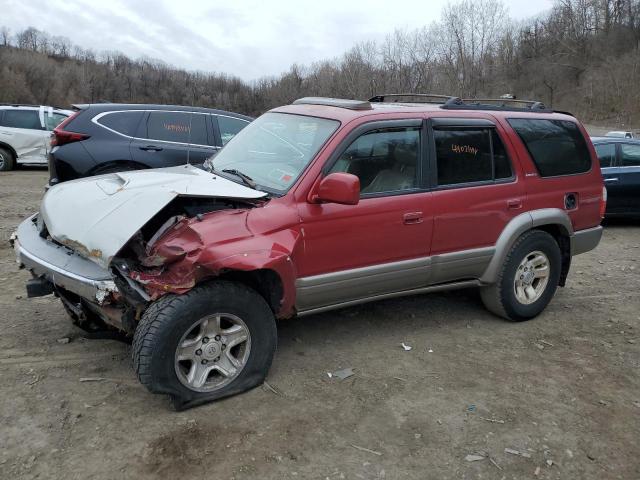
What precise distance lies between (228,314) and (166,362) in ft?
1.47

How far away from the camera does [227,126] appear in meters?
8.79

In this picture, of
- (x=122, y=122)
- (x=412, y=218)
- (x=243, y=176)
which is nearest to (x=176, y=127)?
(x=122, y=122)

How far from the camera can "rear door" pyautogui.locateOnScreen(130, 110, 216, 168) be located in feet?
26.1

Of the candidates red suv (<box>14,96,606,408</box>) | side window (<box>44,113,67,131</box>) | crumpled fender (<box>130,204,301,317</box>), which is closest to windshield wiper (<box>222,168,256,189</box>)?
red suv (<box>14,96,606,408</box>)

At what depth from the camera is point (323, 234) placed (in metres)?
3.78

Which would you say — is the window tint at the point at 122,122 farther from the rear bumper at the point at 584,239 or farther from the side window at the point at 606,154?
the side window at the point at 606,154

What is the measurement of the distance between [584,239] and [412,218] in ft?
6.82

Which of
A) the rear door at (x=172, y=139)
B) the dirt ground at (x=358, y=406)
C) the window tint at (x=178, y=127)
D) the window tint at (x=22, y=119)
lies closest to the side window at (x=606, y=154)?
the dirt ground at (x=358, y=406)

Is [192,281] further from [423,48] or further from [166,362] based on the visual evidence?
[423,48]

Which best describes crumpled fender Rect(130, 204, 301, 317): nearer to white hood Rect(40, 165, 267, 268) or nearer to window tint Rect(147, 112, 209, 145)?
white hood Rect(40, 165, 267, 268)

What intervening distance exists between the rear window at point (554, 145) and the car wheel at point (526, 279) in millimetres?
614

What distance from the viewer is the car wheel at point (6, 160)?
1402 cm

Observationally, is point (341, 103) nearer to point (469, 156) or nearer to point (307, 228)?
point (469, 156)

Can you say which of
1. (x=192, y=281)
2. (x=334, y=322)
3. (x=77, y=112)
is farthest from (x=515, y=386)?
(x=77, y=112)
